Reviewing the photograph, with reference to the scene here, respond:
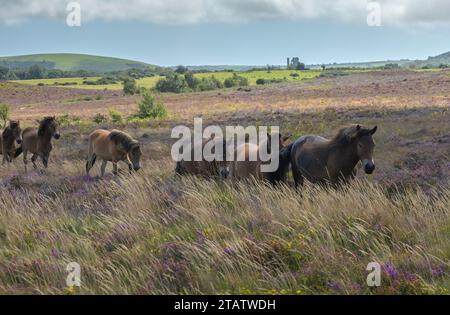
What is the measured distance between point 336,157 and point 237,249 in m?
4.20

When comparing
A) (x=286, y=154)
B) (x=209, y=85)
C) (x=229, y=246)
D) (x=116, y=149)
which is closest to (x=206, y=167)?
(x=286, y=154)

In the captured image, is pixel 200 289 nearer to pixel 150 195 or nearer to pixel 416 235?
pixel 416 235

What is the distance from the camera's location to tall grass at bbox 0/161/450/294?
4.29 meters

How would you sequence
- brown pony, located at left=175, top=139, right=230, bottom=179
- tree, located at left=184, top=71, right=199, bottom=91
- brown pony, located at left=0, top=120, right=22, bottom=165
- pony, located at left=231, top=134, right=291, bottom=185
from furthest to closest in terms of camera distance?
tree, located at left=184, top=71, right=199, bottom=91
brown pony, located at left=0, top=120, right=22, bottom=165
brown pony, located at left=175, top=139, right=230, bottom=179
pony, located at left=231, top=134, right=291, bottom=185

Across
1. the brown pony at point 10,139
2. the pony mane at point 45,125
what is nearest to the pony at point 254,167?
the pony mane at point 45,125

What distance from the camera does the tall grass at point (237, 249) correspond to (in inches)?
169

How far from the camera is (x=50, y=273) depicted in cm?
483

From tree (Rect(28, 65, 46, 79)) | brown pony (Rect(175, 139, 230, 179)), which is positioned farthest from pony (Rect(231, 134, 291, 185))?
tree (Rect(28, 65, 46, 79))

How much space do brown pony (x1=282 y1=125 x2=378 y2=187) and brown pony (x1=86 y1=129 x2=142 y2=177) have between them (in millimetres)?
5967

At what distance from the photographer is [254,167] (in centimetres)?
976

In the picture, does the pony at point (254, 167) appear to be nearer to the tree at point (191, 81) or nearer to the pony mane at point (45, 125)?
the pony mane at point (45, 125)

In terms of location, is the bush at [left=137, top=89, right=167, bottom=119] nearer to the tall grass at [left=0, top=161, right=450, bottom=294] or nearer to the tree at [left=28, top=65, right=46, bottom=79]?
the tall grass at [left=0, top=161, right=450, bottom=294]
